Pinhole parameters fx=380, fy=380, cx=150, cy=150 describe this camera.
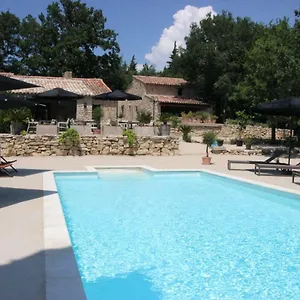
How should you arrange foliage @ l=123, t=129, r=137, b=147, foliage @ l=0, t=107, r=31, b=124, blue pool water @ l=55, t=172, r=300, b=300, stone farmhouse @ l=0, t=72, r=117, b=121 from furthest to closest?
stone farmhouse @ l=0, t=72, r=117, b=121, foliage @ l=0, t=107, r=31, b=124, foliage @ l=123, t=129, r=137, b=147, blue pool water @ l=55, t=172, r=300, b=300

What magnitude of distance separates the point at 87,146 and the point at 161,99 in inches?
820

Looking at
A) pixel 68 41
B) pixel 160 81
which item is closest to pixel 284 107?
pixel 160 81

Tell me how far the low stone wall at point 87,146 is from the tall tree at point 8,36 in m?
33.0

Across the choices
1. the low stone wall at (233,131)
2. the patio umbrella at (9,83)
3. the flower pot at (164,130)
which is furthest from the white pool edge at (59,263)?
the low stone wall at (233,131)

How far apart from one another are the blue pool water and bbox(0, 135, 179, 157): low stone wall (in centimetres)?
574

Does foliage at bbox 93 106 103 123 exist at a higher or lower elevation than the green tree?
lower

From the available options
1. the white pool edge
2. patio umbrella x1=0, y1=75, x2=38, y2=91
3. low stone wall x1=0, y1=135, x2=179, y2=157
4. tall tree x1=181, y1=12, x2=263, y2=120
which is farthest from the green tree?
the white pool edge

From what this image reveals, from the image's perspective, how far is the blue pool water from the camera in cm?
427

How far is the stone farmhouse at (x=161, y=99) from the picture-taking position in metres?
36.5

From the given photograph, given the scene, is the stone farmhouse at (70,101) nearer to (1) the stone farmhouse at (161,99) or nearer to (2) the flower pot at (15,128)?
(2) the flower pot at (15,128)

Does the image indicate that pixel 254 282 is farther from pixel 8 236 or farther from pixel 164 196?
pixel 164 196

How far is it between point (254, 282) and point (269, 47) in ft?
63.0

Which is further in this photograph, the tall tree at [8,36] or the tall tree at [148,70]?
the tall tree at [148,70]

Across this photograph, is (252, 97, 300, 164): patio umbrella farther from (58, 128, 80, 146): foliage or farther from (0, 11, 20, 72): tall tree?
(0, 11, 20, 72): tall tree
